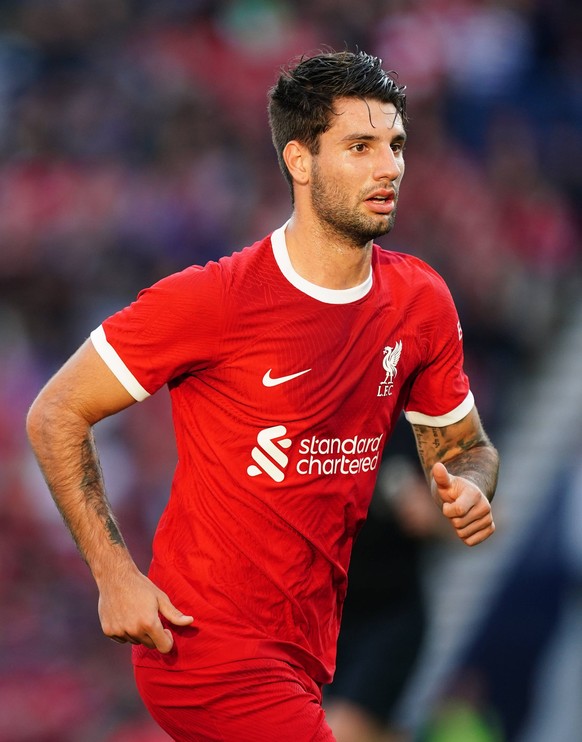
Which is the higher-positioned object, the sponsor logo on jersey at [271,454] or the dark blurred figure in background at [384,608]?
the sponsor logo on jersey at [271,454]

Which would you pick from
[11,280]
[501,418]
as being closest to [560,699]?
[501,418]

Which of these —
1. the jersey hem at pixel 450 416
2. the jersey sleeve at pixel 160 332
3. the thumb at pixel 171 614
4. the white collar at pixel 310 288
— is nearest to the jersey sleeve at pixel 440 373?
the jersey hem at pixel 450 416

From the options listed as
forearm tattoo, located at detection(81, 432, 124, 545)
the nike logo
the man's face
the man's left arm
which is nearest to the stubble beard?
the man's face

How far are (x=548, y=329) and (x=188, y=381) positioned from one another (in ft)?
27.4

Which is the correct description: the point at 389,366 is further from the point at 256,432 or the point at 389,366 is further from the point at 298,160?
the point at 298,160

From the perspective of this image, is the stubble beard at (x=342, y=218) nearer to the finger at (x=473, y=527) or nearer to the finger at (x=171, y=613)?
the finger at (x=473, y=527)

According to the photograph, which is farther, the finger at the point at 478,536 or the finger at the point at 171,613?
the finger at the point at 478,536

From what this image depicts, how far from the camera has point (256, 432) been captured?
404cm

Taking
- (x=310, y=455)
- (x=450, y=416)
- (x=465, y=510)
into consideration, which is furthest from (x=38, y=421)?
(x=450, y=416)

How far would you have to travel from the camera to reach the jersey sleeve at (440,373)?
4320 mm

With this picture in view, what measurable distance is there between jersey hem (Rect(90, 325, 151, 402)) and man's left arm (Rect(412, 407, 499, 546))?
0.86m

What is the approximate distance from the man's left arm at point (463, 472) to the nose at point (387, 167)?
84 cm

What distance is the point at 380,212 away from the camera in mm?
4043

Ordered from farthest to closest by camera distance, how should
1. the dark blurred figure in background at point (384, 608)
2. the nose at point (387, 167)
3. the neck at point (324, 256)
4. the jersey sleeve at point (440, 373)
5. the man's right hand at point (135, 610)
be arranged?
the dark blurred figure in background at point (384, 608) → the jersey sleeve at point (440, 373) → the neck at point (324, 256) → the nose at point (387, 167) → the man's right hand at point (135, 610)
